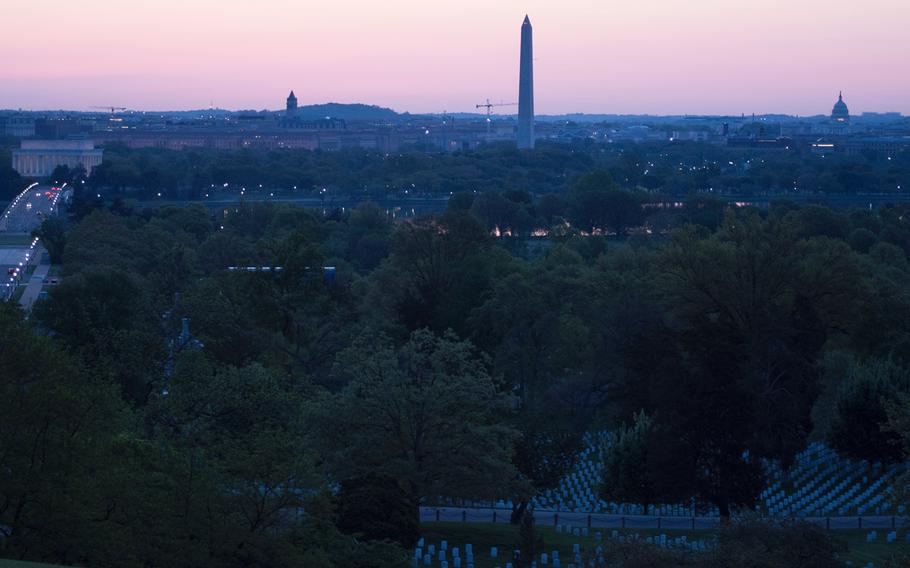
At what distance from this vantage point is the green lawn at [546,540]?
1858cm

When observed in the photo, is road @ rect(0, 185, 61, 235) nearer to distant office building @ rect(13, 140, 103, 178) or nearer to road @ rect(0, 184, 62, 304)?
road @ rect(0, 184, 62, 304)

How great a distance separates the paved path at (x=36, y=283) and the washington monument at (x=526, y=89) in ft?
215

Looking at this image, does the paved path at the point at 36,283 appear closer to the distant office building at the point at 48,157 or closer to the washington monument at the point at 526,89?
the distant office building at the point at 48,157

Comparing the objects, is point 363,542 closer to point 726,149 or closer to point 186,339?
point 186,339

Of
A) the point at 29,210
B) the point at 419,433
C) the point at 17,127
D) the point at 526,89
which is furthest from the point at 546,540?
the point at 17,127

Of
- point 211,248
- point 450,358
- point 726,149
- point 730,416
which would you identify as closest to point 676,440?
point 730,416

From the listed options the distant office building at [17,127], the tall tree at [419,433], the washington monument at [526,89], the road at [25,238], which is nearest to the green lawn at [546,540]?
the tall tree at [419,433]

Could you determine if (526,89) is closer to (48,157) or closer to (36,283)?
(48,157)

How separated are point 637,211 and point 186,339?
4382 cm

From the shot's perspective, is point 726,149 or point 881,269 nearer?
point 881,269

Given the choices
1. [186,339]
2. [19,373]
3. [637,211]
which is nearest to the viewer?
[19,373]

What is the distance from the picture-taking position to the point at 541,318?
31.6 meters

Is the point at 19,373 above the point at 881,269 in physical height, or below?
above

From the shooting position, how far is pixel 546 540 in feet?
64.3
